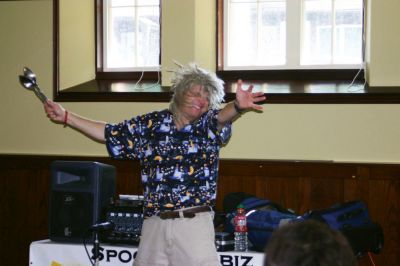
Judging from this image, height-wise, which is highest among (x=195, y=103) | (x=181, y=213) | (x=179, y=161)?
(x=195, y=103)

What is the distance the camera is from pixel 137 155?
3.53 metres

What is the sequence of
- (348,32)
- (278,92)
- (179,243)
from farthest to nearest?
(348,32) → (278,92) → (179,243)

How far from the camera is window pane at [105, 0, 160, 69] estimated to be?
5.62 meters

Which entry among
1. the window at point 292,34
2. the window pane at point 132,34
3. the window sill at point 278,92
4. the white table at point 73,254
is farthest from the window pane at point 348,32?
the white table at point 73,254

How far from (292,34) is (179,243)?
8.20 feet

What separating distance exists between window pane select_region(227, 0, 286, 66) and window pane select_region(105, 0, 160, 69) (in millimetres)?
626

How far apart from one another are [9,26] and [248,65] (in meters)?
1.95

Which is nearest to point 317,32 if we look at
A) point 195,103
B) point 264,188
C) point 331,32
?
point 331,32

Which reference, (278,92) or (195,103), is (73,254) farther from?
(278,92)

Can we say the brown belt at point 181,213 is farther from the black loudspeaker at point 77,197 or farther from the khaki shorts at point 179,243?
the black loudspeaker at point 77,197

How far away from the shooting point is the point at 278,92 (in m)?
4.88

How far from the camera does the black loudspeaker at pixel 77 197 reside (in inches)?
163

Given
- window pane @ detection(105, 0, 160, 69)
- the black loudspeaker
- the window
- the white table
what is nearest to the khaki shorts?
the white table

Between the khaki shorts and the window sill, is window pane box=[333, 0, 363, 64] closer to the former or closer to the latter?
the window sill
